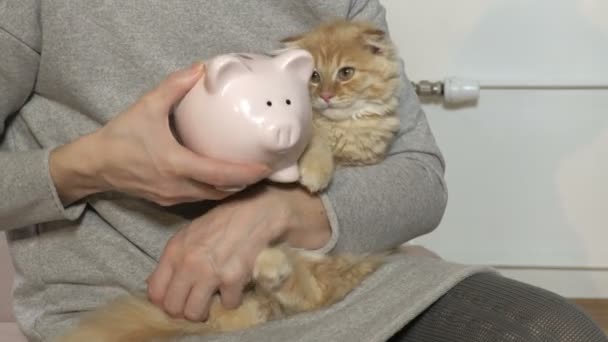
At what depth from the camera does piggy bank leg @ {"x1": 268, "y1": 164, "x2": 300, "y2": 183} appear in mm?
824

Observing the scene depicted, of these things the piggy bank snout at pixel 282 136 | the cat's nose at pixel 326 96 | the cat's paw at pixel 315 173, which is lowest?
the cat's paw at pixel 315 173

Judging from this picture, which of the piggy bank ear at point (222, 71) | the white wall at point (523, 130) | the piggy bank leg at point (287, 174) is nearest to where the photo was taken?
the piggy bank ear at point (222, 71)

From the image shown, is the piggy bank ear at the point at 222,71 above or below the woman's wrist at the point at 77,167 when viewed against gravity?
above

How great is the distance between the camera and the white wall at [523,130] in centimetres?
170

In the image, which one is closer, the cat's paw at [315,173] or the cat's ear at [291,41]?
the cat's paw at [315,173]

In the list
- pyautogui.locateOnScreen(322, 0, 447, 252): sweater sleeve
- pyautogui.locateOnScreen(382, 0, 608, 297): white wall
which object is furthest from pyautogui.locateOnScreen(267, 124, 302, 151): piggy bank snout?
pyautogui.locateOnScreen(382, 0, 608, 297): white wall

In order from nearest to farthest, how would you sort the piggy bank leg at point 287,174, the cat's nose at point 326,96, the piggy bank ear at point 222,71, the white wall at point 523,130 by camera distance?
the piggy bank ear at point 222,71 → the piggy bank leg at point 287,174 → the cat's nose at point 326,96 → the white wall at point 523,130

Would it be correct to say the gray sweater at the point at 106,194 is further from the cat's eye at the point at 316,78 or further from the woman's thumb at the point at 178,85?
the woman's thumb at the point at 178,85

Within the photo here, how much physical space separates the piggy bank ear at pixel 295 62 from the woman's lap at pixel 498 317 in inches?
12.4

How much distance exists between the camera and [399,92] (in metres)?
1.06

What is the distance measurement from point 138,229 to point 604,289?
1403 millimetres

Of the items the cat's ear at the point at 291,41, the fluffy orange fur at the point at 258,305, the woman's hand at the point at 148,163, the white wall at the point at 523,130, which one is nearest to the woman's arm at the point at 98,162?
the woman's hand at the point at 148,163

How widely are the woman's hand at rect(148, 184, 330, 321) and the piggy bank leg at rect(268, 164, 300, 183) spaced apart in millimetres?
64

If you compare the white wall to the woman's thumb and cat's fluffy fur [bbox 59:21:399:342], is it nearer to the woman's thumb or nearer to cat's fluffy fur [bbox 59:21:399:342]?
cat's fluffy fur [bbox 59:21:399:342]
